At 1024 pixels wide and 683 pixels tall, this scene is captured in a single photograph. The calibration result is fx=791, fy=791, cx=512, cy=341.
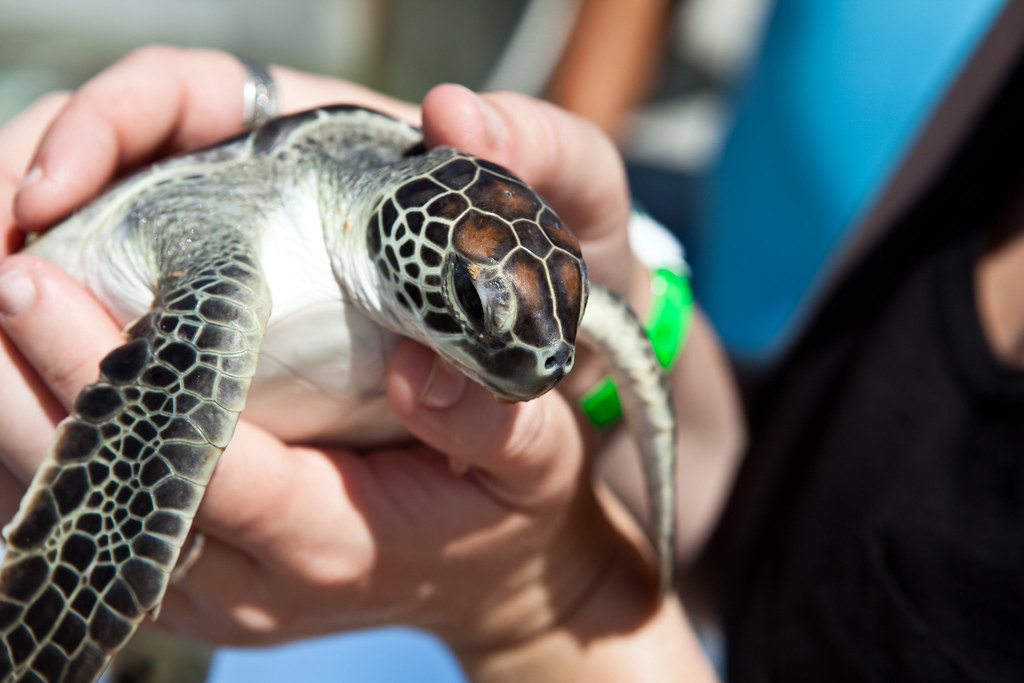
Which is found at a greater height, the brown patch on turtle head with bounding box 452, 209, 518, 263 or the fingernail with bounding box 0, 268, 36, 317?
the brown patch on turtle head with bounding box 452, 209, 518, 263

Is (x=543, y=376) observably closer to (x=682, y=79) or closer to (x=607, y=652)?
(x=607, y=652)

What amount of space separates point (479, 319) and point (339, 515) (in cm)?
31

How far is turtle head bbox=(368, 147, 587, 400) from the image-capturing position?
61cm

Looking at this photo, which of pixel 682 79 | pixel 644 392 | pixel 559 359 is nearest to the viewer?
pixel 559 359

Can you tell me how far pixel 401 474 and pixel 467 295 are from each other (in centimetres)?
33

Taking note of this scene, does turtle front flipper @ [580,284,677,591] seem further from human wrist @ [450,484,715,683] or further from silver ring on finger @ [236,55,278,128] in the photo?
silver ring on finger @ [236,55,278,128]

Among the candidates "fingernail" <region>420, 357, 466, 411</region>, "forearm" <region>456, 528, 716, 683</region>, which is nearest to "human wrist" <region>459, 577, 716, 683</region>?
"forearm" <region>456, 528, 716, 683</region>

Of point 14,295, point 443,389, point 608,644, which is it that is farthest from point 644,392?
point 14,295

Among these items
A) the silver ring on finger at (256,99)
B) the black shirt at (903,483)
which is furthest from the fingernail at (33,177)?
the black shirt at (903,483)

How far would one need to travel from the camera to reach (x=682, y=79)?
11.6 ft

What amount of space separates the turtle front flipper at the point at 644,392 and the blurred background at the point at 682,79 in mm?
810

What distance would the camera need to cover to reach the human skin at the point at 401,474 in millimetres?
729

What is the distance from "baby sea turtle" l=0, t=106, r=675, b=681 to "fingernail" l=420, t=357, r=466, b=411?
0.14 feet

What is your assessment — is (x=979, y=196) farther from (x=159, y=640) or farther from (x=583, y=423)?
(x=159, y=640)
